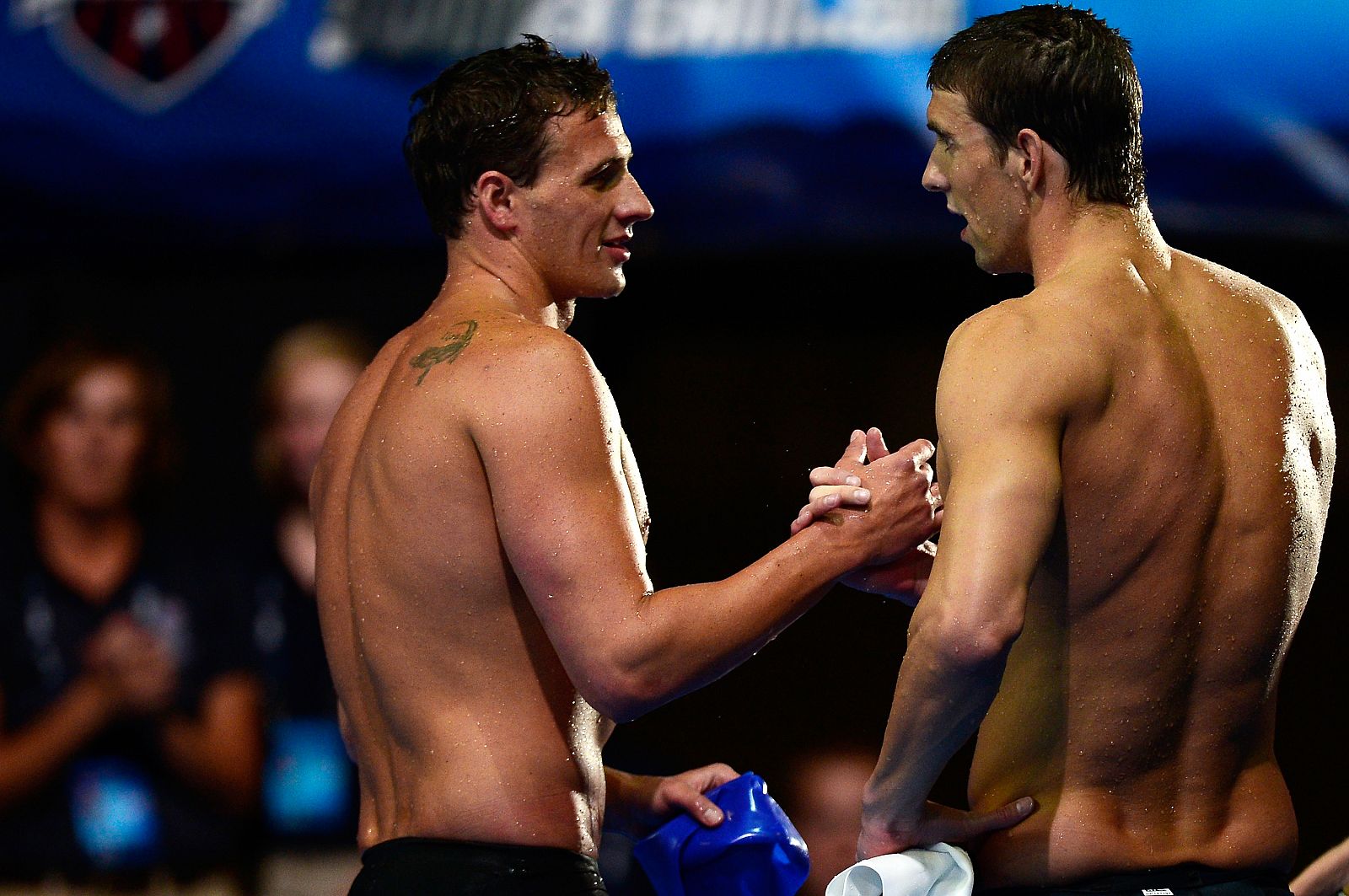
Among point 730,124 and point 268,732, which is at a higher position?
point 730,124

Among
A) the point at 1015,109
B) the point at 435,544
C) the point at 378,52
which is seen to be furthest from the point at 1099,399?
the point at 378,52

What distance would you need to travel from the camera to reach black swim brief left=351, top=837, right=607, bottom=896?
1.92 metres

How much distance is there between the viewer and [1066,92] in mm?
1945

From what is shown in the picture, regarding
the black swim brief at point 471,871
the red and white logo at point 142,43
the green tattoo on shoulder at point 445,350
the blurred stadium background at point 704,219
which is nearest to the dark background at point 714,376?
the blurred stadium background at point 704,219

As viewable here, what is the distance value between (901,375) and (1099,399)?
2.27 metres

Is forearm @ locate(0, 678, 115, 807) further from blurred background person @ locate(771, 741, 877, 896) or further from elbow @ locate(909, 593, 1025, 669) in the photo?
elbow @ locate(909, 593, 1025, 669)

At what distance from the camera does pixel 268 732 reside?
398 centimetres

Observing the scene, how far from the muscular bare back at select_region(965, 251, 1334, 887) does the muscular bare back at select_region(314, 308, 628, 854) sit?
21.5 inches

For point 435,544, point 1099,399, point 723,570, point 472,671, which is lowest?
point 723,570

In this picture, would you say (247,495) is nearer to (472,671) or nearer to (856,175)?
(856,175)

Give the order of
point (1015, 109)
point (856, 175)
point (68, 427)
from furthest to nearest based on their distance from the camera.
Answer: point (68, 427) → point (856, 175) → point (1015, 109)

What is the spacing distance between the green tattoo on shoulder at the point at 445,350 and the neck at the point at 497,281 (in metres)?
0.13

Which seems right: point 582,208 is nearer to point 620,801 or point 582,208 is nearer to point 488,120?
point 488,120

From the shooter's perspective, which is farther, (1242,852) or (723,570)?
(723,570)
